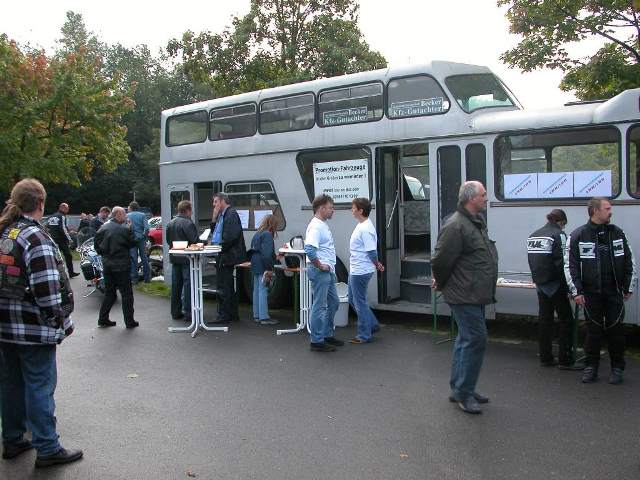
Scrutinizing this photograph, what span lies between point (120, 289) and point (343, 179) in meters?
3.68

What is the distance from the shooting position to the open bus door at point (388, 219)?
30.0 ft

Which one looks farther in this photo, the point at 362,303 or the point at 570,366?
the point at 362,303

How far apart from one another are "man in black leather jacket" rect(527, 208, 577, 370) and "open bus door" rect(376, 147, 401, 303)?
109 inches

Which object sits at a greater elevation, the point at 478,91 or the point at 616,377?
the point at 478,91

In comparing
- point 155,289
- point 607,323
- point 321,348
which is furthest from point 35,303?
point 155,289

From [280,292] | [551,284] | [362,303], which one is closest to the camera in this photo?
[551,284]

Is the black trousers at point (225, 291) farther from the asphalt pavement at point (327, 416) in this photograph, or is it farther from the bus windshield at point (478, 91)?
the bus windshield at point (478, 91)

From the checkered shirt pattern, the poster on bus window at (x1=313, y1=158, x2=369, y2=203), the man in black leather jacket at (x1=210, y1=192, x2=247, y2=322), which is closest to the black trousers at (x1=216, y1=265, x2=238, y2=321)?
the man in black leather jacket at (x1=210, y1=192, x2=247, y2=322)

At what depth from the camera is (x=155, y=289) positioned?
44.4 feet

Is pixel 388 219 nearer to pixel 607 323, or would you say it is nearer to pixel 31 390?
pixel 607 323

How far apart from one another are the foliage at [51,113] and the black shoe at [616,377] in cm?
2196

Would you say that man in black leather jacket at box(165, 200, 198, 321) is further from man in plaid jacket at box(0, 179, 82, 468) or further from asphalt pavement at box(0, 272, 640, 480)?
man in plaid jacket at box(0, 179, 82, 468)

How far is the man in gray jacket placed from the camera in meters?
5.29

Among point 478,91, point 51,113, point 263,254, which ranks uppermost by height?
point 51,113
